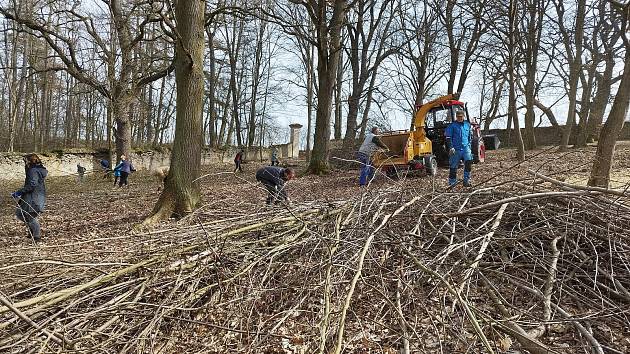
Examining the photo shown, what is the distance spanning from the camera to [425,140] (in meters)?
10.3

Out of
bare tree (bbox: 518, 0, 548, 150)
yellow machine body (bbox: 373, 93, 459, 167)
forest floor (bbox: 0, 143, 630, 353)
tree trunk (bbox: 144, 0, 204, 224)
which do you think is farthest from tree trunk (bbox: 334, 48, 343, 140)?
tree trunk (bbox: 144, 0, 204, 224)

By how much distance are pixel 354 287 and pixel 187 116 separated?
17.7 feet

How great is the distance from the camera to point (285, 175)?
246 inches

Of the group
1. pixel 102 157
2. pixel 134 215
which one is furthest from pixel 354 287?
pixel 102 157

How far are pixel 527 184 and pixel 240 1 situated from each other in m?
9.77

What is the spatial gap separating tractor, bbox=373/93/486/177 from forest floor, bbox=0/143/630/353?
0.62 metres

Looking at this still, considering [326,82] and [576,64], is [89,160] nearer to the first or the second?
[326,82]

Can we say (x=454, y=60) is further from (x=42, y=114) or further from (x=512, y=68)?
(x=42, y=114)

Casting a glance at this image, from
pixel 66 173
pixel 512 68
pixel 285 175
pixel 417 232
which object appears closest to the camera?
pixel 417 232

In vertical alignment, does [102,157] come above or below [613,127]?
below

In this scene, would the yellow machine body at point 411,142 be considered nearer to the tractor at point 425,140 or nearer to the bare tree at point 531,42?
the tractor at point 425,140

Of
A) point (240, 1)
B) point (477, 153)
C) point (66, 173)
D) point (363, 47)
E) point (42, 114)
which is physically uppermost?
point (363, 47)

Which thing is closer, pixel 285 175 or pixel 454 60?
pixel 285 175

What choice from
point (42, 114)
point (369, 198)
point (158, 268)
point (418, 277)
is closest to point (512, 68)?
point (369, 198)
